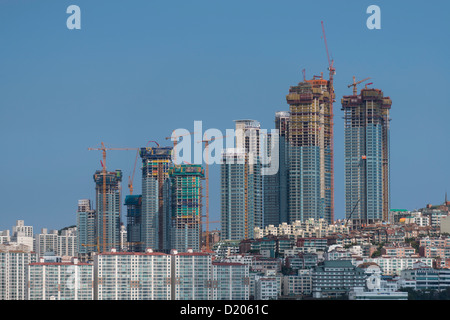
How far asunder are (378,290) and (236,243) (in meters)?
10.8

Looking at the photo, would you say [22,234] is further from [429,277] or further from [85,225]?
[429,277]

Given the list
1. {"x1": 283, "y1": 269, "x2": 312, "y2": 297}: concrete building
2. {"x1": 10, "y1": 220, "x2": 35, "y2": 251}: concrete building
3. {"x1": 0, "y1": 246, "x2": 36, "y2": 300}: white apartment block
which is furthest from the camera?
{"x1": 10, "y1": 220, "x2": 35, "y2": 251}: concrete building

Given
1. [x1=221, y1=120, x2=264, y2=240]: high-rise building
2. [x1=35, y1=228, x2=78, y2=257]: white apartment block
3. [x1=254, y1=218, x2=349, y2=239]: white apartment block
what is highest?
[x1=221, y1=120, x2=264, y2=240]: high-rise building

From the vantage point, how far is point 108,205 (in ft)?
108

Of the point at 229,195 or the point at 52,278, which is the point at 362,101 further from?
the point at 52,278

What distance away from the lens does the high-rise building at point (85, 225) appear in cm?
3212

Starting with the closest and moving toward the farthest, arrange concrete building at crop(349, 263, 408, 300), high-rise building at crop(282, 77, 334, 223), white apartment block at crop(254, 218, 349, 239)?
concrete building at crop(349, 263, 408, 300)
white apartment block at crop(254, 218, 349, 239)
high-rise building at crop(282, 77, 334, 223)

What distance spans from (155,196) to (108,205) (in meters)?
1.62

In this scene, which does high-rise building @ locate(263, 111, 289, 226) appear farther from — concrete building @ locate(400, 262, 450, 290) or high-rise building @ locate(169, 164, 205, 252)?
concrete building @ locate(400, 262, 450, 290)

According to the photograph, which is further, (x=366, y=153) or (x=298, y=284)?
(x=366, y=153)

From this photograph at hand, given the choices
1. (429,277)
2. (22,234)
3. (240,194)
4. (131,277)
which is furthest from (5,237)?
(429,277)

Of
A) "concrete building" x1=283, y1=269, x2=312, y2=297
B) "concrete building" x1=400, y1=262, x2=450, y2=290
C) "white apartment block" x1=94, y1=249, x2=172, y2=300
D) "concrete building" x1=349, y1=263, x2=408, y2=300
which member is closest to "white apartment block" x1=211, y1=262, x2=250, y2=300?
"white apartment block" x1=94, y1=249, x2=172, y2=300

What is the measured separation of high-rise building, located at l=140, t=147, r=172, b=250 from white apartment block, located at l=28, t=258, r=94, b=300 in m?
12.2

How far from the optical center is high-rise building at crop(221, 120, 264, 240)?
30.2 meters
